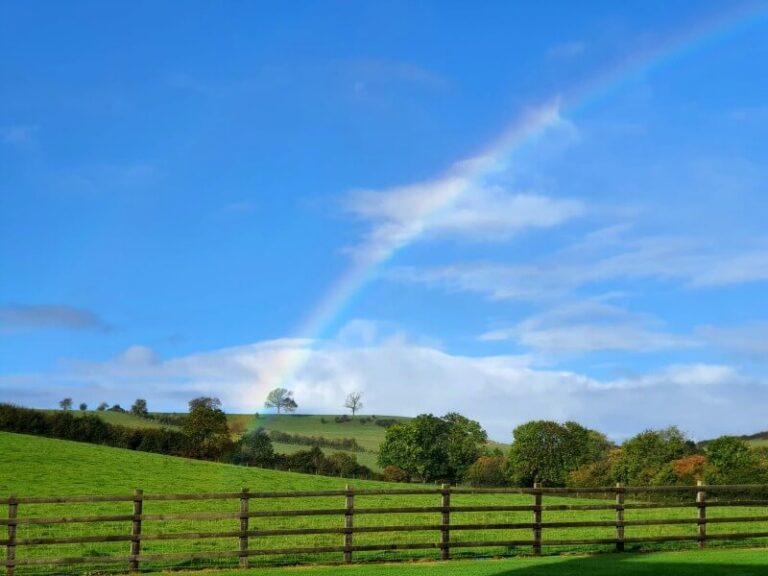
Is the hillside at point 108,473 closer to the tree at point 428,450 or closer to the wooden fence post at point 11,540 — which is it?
the wooden fence post at point 11,540

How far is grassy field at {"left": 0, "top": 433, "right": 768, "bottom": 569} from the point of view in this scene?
2531 centimetres

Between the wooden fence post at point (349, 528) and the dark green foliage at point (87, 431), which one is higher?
the dark green foliage at point (87, 431)

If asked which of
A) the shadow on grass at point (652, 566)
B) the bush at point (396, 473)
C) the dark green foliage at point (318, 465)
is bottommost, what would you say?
the bush at point (396, 473)

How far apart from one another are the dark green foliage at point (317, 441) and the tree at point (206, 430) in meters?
32.8

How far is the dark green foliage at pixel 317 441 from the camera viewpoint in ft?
372

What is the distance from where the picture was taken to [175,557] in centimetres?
1983

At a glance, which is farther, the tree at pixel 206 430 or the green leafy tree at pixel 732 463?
the tree at pixel 206 430

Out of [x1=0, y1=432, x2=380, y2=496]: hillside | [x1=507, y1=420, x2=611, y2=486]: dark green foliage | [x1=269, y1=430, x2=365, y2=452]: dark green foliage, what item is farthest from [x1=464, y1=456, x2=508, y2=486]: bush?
[x1=0, y1=432, x2=380, y2=496]: hillside

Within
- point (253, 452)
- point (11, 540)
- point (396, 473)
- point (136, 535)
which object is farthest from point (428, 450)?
point (11, 540)

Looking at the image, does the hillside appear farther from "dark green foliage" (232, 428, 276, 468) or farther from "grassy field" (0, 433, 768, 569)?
"dark green foliage" (232, 428, 276, 468)

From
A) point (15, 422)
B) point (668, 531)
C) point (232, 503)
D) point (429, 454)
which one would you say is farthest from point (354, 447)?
point (668, 531)

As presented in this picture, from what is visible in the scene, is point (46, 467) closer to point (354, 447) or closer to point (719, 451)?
point (719, 451)

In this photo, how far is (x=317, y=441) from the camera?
11594 cm

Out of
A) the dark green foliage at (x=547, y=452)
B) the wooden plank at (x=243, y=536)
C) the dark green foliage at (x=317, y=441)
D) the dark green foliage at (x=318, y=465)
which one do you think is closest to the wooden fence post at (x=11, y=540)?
the wooden plank at (x=243, y=536)
